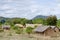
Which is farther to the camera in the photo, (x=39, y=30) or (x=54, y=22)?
(x=54, y=22)

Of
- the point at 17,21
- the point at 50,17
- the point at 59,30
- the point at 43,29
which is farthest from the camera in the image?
the point at 17,21

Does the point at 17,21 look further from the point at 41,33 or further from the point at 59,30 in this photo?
the point at 41,33

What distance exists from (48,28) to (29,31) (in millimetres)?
6144

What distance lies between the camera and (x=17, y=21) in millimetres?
140750

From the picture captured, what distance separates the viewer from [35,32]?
194 feet

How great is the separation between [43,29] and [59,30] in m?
21.2

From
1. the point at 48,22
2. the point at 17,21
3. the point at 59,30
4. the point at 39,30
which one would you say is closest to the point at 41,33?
the point at 39,30

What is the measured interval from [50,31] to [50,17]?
33633 mm

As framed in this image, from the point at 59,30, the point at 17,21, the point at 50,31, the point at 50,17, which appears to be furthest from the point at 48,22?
the point at 17,21

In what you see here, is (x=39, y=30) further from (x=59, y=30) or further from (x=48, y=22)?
(x=48, y=22)

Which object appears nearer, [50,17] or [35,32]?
[35,32]

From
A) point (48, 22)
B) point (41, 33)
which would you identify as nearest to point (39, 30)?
point (41, 33)

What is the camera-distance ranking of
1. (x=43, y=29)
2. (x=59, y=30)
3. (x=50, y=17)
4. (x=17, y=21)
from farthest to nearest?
1. (x=17, y=21)
2. (x=50, y=17)
3. (x=59, y=30)
4. (x=43, y=29)

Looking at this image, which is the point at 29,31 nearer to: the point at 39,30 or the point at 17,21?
the point at 39,30
